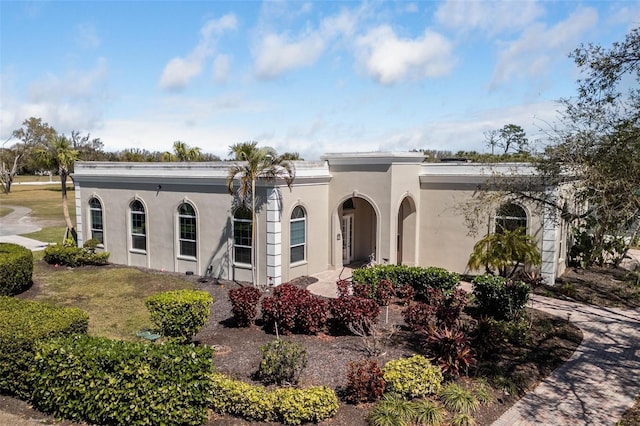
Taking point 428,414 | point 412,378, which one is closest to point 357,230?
point 412,378

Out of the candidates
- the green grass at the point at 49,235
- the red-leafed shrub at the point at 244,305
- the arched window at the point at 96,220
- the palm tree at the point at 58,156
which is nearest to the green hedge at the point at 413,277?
the red-leafed shrub at the point at 244,305

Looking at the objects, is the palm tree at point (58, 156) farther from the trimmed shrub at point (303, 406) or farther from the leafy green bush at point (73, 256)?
the trimmed shrub at point (303, 406)

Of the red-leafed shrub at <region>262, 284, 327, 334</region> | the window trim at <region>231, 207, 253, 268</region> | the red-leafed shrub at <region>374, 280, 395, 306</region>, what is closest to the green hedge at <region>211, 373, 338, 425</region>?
the red-leafed shrub at <region>262, 284, 327, 334</region>

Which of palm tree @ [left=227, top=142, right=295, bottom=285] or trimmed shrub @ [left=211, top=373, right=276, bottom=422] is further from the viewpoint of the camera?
palm tree @ [left=227, top=142, right=295, bottom=285]

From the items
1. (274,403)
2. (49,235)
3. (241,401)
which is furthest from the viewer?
(49,235)

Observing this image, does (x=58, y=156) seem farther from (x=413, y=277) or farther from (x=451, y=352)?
(x=451, y=352)

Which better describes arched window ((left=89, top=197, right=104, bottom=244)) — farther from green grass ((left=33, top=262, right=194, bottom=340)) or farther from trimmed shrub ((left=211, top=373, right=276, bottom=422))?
trimmed shrub ((left=211, top=373, right=276, bottom=422))
